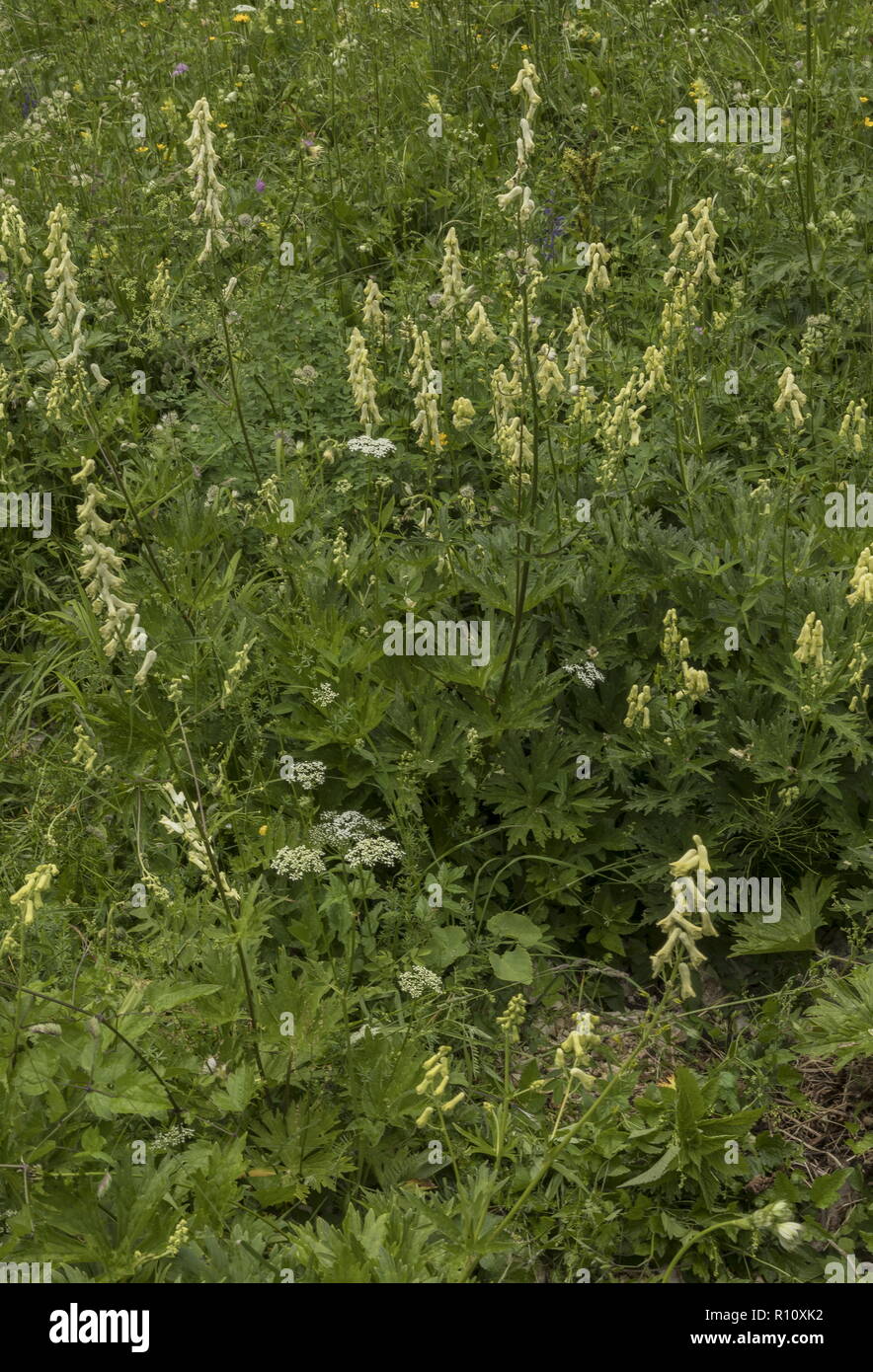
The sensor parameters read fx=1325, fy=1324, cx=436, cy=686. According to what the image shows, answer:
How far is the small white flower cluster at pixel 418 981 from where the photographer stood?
3078 mm

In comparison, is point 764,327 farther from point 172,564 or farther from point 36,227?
point 36,227

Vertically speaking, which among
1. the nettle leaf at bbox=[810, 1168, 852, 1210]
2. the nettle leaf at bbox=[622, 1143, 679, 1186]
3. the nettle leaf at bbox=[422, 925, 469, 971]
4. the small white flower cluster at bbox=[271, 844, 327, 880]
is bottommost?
the nettle leaf at bbox=[810, 1168, 852, 1210]

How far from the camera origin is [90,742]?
3.97 metres

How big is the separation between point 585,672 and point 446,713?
1.35ft

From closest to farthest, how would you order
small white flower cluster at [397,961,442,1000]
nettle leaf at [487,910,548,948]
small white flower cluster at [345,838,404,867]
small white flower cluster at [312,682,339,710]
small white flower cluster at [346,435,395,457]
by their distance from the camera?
small white flower cluster at [397,961,442,1000]
small white flower cluster at [345,838,404,867]
nettle leaf at [487,910,548,948]
small white flower cluster at [312,682,339,710]
small white flower cluster at [346,435,395,457]

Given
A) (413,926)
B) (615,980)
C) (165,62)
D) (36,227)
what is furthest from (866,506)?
(165,62)

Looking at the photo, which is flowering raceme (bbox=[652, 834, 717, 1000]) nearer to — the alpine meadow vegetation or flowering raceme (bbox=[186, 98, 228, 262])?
the alpine meadow vegetation

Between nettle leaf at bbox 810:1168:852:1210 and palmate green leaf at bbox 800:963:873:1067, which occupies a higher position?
palmate green leaf at bbox 800:963:873:1067

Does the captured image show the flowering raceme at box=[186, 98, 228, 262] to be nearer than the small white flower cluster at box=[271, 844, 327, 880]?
No

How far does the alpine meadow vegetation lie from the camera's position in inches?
112

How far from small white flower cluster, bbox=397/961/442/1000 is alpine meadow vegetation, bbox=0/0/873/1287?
0.02 meters

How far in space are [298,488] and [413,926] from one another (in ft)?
4.90

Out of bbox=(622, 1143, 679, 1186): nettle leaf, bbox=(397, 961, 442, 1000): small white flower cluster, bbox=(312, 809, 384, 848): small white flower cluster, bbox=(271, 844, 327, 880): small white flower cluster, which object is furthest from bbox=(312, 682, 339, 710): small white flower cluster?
bbox=(622, 1143, 679, 1186): nettle leaf

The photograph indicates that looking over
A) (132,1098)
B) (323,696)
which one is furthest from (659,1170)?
(323,696)
